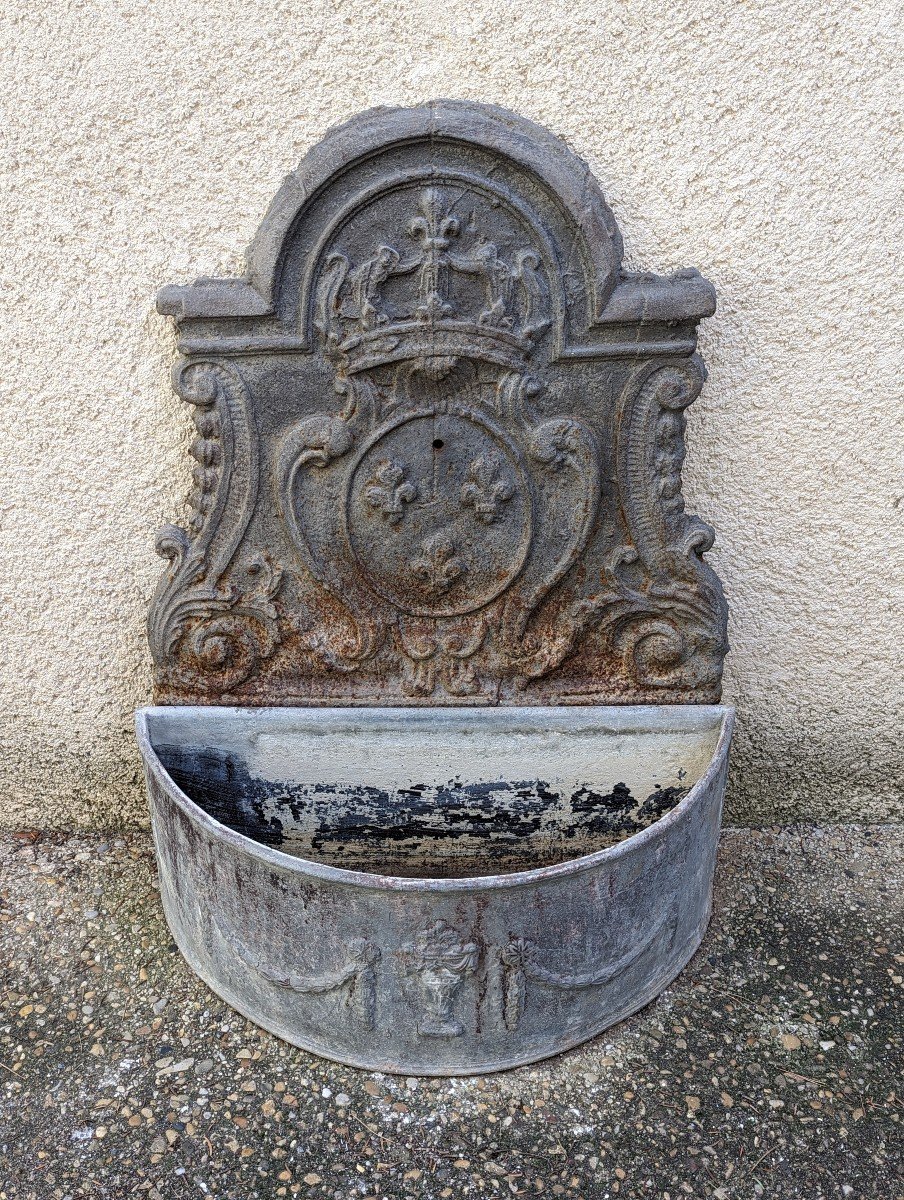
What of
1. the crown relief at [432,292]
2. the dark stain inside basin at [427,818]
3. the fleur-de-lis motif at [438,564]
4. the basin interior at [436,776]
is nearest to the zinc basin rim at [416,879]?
the basin interior at [436,776]

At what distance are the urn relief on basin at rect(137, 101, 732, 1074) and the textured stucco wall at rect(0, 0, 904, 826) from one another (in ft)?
0.50

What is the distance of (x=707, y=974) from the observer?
2.34 meters

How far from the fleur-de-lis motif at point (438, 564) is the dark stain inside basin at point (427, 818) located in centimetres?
56

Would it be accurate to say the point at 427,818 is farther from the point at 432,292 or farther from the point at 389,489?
the point at 432,292

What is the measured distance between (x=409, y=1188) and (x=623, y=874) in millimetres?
714

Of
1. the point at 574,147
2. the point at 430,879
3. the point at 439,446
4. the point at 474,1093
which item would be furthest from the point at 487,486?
the point at 474,1093

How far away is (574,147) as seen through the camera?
85.7 inches

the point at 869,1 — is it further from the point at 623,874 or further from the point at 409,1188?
the point at 409,1188

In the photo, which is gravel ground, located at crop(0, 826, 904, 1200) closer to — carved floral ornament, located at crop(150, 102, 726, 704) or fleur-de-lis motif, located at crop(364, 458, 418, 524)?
carved floral ornament, located at crop(150, 102, 726, 704)

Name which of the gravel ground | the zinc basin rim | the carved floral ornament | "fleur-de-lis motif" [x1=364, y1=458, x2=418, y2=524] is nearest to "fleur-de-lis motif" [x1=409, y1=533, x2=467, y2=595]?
the carved floral ornament

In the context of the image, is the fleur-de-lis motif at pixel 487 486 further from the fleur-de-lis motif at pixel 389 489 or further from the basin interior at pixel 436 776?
the basin interior at pixel 436 776

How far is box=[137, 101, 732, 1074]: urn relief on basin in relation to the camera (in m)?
2.01

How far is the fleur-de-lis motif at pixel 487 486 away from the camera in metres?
2.31

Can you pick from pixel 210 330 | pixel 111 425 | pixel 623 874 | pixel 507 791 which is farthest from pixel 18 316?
pixel 623 874
